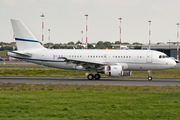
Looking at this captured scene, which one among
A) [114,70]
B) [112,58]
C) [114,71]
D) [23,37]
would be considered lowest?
[114,71]

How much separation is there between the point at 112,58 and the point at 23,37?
451 inches

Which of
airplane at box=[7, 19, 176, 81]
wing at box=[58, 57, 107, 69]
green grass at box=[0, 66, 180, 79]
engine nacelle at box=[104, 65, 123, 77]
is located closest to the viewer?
engine nacelle at box=[104, 65, 123, 77]

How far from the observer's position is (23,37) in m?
36.0

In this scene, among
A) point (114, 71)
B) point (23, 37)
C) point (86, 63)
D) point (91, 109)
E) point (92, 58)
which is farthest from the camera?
point (23, 37)

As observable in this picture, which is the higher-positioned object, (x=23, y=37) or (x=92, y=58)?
(x=23, y=37)

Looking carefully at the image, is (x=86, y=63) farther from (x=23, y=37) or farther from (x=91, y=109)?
(x=91, y=109)

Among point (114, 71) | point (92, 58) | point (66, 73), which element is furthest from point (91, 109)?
point (66, 73)

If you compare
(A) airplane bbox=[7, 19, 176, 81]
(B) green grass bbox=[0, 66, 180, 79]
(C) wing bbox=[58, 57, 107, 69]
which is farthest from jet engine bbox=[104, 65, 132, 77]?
(B) green grass bbox=[0, 66, 180, 79]

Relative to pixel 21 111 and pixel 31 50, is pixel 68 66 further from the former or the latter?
pixel 21 111

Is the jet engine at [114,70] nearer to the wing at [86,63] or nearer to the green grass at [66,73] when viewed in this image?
the wing at [86,63]

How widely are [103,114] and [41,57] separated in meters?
23.9

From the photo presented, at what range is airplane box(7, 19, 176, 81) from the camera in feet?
112

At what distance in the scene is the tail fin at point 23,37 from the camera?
35625 mm

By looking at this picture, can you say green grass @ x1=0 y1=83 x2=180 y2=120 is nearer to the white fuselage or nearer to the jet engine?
the jet engine
